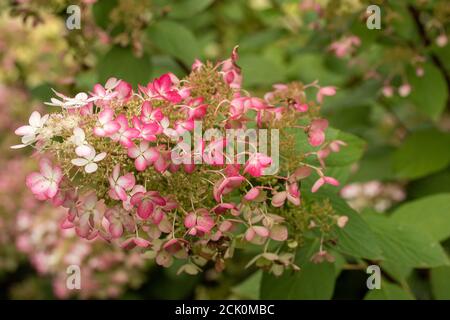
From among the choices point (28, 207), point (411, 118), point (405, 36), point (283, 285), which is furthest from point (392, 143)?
point (28, 207)

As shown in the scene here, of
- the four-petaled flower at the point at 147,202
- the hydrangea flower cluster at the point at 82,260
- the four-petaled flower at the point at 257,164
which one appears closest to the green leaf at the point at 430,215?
the four-petaled flower at the point at 257,164

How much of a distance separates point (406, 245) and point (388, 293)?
0.44 ft

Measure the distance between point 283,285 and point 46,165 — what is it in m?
0.63

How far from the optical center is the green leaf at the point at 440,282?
1.78m

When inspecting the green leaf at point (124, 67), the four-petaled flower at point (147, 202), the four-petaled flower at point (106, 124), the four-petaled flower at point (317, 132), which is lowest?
the four-petaled flower at point (147, 202)

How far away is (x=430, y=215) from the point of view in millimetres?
1762

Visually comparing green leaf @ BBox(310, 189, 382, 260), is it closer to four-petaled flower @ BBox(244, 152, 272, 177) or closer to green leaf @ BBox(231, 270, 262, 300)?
four-petaled flower @ BBox(244, 152, 272, 177)

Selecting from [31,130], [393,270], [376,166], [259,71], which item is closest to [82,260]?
[259,71]

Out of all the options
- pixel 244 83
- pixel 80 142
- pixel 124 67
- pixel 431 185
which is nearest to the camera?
pixel 80 142

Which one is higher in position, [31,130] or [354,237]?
[31,130]

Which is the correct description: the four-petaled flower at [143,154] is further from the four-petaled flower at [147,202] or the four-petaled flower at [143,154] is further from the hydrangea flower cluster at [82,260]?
the hydrangea flower cluster at [82,260]

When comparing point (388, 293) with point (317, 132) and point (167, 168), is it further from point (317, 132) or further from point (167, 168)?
point (167, 168)

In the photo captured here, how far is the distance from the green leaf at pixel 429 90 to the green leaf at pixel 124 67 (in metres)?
0.82

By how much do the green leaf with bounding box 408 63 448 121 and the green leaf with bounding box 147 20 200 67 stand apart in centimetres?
69
